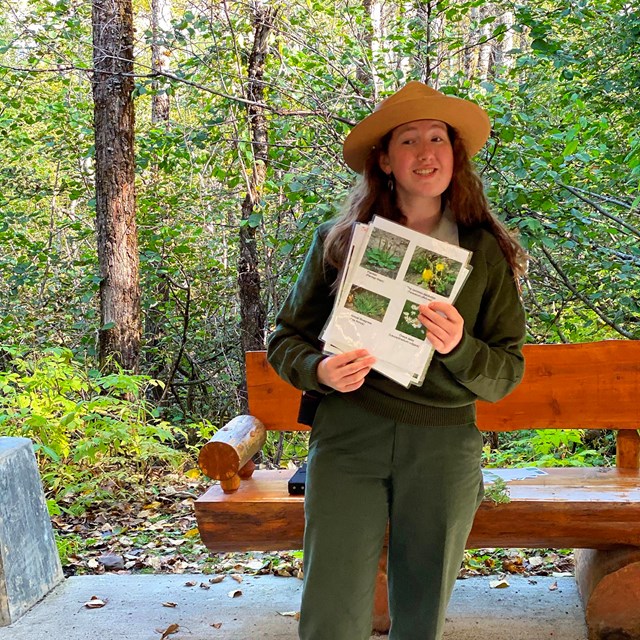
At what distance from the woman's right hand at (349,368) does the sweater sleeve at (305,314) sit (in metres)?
0.17

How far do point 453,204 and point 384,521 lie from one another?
914 mm

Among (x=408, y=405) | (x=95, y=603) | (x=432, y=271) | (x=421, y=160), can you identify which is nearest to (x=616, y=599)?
(x=408, y=405)

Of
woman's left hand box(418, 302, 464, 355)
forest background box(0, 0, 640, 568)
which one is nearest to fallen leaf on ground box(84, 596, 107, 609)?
forest background box(0, 0, 640, 568)

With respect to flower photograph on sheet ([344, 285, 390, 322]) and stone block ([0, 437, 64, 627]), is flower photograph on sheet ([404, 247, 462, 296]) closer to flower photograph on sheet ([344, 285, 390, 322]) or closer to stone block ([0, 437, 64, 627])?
flower photograph on sheet ([344, 285, 390, 322])

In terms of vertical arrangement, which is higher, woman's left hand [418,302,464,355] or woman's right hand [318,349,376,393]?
woman's left hand [418,302,464,355]

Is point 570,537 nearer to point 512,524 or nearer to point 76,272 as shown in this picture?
point 512,524

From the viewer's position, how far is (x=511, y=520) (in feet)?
9.27

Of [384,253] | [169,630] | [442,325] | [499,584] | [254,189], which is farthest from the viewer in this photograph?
[254,189]

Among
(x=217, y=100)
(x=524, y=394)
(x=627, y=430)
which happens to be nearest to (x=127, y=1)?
(x=217, y=100)

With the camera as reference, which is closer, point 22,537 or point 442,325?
point 442,325

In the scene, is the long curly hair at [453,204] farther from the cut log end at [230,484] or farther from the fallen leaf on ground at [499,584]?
the fallen leaf on ground at [499,584]

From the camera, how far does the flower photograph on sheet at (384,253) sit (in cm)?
193

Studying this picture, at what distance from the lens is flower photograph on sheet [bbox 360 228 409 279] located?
6.35ft

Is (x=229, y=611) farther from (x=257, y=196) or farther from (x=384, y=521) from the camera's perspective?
(x=257, y=196)
